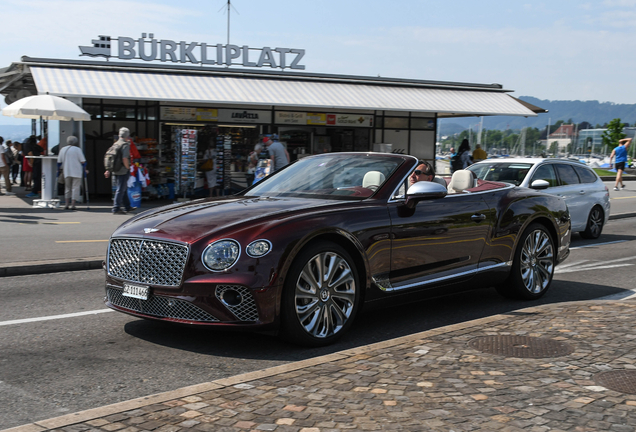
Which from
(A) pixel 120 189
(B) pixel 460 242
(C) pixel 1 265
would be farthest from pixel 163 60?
(B) pixel 460 242

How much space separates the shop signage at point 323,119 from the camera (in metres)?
25.0

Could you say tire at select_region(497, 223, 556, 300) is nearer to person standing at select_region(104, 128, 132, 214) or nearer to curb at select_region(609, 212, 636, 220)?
person standing at select_region(104, 128, 132, 214)

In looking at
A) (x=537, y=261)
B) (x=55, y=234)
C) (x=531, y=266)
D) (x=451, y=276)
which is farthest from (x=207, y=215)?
(x=55, y=234)

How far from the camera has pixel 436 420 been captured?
139 inches

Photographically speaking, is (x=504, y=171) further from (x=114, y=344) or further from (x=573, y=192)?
(x=114, y=344)

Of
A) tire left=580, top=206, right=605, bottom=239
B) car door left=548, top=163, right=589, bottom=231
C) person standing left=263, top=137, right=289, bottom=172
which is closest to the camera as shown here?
car door left=548, top=163, right=589, bottom=231

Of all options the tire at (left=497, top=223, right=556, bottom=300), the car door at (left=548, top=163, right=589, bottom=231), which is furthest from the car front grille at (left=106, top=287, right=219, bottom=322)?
the car door at (left=548, top=163, right=589, bottom=231)

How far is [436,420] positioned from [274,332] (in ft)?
6.63

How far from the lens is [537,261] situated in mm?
7676

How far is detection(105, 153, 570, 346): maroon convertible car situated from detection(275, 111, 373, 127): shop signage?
58.9 feet

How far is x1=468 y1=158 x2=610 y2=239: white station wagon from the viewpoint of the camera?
40.4 feet

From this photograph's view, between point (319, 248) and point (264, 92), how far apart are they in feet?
59.4

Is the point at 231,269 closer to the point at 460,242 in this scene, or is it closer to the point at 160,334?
the point at 160,334

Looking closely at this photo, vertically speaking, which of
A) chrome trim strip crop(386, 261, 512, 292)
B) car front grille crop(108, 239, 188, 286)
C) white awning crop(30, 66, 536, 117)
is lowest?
chrome trim strip crop(386, 261, 512, 292)
